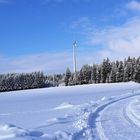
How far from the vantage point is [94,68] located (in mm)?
103750

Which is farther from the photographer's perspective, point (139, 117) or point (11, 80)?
point (11, 80)

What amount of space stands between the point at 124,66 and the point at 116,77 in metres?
4.43

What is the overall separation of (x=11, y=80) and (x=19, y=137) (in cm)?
10652

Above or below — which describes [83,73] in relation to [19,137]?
above

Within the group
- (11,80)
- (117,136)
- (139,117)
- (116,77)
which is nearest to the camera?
(117,136)

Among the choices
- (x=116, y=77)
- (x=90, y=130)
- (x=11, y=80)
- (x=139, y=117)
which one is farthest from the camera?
(x=11, y=80)

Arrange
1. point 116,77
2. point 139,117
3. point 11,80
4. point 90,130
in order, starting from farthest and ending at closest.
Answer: point 11,80
point 116,77
point 139,117
point 90,130

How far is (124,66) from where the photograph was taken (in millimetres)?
102062

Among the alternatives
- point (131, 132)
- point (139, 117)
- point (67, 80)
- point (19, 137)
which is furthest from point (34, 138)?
point (67, 80)

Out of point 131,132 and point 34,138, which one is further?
point 131,132

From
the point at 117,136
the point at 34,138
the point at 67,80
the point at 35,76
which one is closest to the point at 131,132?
the point at 117,136

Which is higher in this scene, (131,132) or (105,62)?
(105,62)

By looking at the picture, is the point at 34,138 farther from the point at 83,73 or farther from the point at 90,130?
→ the point at 83,73

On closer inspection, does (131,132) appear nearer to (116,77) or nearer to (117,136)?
(117,136)
